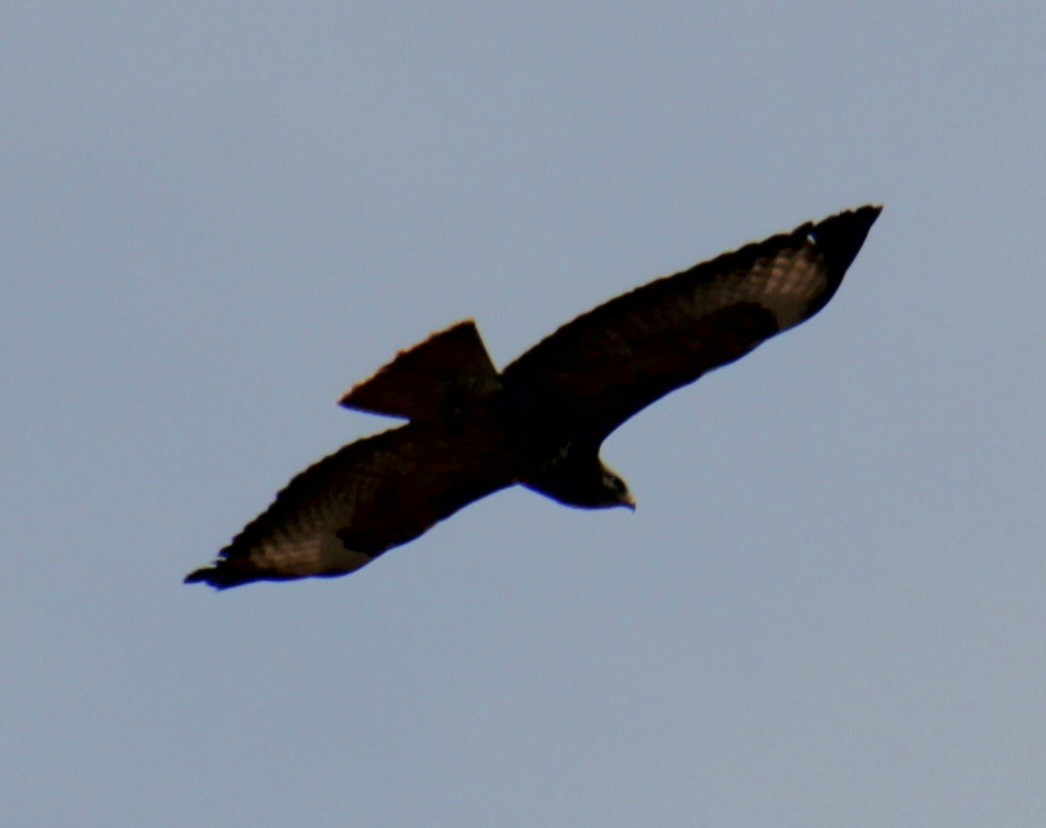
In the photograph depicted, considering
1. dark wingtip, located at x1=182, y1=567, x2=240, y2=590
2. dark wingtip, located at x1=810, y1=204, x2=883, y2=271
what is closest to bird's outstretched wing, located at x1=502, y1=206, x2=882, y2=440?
dark wingtip, located at x1=810, y1=204, x2=883, y2=271

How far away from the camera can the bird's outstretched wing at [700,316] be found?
364 inches

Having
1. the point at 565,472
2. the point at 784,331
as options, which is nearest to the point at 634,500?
the point at 565,472

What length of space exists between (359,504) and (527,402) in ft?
4.17

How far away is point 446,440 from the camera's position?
1007 cm

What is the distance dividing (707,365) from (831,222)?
2.85 ft

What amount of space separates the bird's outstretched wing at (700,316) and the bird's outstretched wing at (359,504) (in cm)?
75

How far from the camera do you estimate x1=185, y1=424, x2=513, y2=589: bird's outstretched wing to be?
404 inches

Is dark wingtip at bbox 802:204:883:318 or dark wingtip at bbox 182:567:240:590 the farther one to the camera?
dark wingtip at bbox 182:567:240:590

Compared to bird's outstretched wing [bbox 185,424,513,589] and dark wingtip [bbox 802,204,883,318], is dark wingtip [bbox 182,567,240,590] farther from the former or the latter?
dark wingtip [bbox 802,204,883,318]

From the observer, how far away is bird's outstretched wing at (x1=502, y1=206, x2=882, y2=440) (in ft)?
30.3

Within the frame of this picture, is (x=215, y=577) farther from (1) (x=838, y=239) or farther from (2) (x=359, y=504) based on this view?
(1) (x=838, y=239)

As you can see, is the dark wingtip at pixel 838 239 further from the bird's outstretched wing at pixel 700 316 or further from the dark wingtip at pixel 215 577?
→ the dark wingtip at pixel 215 577

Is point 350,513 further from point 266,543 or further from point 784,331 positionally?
point 784,331

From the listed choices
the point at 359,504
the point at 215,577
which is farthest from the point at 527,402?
the point at 215,577
